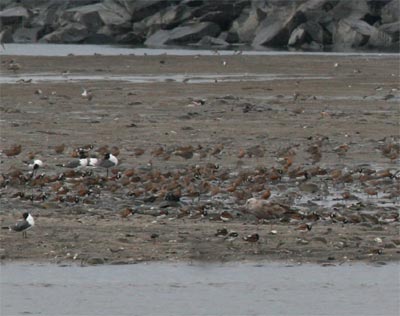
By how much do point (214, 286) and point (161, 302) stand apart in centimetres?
58

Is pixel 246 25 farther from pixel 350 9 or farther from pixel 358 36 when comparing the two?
pixel 358 36

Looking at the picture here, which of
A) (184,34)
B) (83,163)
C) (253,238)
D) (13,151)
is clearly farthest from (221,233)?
(184,34)

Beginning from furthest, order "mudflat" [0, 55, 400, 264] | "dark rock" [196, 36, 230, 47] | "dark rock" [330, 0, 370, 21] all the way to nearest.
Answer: "dark rock" [196, 36, 230, 47], "dark rock" [330, 0, 370, 21], "mudflat" [0, 55, 400, 264]

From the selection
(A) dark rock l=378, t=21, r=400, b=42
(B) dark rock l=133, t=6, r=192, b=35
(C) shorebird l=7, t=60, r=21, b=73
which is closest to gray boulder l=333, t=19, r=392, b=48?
(A) dark rock l=378, t=21, r=400, b=42

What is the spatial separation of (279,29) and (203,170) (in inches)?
1414

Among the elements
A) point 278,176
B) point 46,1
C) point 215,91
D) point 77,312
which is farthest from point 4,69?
point 46,1

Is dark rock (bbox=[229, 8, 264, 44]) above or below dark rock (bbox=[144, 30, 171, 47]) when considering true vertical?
above

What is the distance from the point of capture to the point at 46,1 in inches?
2650

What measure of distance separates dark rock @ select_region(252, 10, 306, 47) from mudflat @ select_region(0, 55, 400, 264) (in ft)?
66.5

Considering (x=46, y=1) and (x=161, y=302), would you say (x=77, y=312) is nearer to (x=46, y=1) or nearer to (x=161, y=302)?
(x=161, y=302)

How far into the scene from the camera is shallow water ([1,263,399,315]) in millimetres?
7564

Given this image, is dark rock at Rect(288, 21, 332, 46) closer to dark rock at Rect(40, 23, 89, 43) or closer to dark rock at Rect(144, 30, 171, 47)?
dark rock at Rect(144, 30, 171, 47)

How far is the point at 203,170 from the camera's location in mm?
13430

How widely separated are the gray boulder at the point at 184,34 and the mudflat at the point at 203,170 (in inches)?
893
